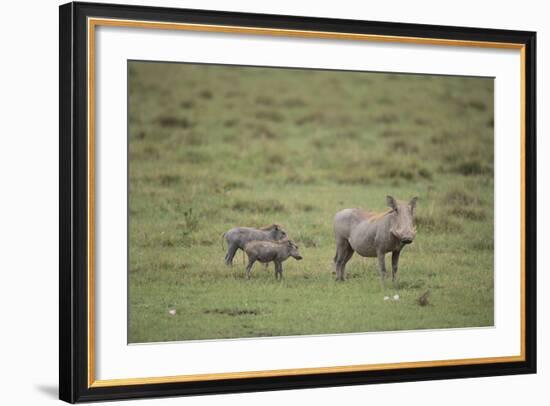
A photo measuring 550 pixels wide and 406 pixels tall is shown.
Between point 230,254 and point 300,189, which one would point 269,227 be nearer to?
point 230,254

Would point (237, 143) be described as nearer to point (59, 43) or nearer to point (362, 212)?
point (362, 212)

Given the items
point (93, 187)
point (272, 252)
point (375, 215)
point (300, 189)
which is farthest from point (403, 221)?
point (93, 187)

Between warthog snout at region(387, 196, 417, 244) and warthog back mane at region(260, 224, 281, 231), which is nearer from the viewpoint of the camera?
warthog snout at region(387, 196, 417, 244)

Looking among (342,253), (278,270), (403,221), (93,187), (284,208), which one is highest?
(93,187)

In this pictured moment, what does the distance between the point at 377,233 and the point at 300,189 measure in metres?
1.66

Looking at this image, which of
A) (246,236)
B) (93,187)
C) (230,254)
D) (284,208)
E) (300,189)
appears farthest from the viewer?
(300,189)

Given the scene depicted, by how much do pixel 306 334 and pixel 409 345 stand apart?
0.96 meters

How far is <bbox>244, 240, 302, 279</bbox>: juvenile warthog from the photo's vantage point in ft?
36.2

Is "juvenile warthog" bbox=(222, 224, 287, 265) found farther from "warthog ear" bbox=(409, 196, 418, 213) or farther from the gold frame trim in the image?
the gold frame trim

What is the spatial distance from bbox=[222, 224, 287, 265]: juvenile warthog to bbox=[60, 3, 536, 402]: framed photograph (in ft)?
0.09

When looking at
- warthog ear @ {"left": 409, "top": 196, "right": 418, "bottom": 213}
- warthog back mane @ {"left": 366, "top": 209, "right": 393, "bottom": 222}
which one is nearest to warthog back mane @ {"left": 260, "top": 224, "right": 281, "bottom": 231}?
warthog back mane @ {"left": 366, "top": 209, "right": 393, "bottom": 222}

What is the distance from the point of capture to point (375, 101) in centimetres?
1362

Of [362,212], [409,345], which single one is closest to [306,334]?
[409,345]

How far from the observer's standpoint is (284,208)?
12320 millimetres
